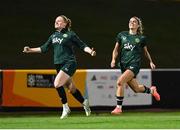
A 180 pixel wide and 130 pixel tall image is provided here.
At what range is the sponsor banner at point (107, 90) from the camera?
16188 mm

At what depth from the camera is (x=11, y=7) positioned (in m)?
28.3

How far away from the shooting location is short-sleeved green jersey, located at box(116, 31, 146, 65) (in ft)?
44.2

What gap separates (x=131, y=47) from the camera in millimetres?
13484

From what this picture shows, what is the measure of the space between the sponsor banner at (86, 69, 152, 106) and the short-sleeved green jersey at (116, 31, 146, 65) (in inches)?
105

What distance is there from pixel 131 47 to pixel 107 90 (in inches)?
118

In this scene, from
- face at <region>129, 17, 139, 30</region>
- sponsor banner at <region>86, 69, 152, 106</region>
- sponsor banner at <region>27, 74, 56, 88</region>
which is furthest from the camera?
sponsor banner at <region>86, 69, 152, 106</region>

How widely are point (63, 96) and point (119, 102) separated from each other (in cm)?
138

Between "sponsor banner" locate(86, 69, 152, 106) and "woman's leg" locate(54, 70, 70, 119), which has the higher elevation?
"woman's leg" locate(54, 70, 70, 119)

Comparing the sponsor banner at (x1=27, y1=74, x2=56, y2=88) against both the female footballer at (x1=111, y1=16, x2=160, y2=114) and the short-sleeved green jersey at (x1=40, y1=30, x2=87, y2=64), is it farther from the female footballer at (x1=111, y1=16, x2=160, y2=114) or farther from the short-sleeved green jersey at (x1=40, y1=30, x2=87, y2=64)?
the short-sleeved green jersey at (x1=40, y1=30, x2=87, y2=64)

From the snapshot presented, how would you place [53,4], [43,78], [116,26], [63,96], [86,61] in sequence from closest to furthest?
[63,96] < [43,78] < [86,61] < [116,26] < [53,4]

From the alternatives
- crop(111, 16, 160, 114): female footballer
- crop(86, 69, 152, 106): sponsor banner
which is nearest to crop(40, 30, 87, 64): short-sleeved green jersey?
crop(111, 16, 160, 114): female footballer

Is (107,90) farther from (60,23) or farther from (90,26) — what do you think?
(90,26)

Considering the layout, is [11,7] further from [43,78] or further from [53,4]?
[43,78]

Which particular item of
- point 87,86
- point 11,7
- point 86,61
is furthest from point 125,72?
point 11,7
